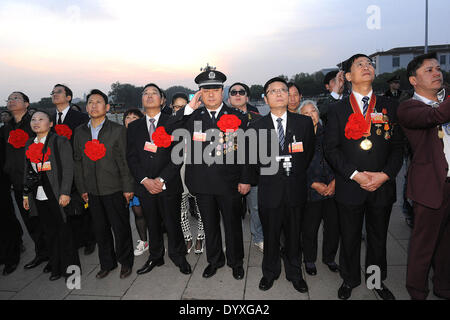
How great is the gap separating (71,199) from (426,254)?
3876 millimetres

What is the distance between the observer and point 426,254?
2.59 metres

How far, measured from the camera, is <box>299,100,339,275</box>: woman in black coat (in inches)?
124

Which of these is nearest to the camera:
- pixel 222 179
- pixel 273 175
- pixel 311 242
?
pixel 273 175

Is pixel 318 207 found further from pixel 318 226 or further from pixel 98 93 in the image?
pixel 98 93

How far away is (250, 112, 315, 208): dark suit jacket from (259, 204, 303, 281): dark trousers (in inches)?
4.1

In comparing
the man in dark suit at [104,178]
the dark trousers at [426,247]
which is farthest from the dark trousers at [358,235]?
the man in dark suit at [104,178]

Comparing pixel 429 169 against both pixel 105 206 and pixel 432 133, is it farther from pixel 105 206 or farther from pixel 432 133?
pixel 105 206

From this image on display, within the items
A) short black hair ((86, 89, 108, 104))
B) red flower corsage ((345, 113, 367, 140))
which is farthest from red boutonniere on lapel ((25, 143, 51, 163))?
red flower corsage ((345, 113, 367, 140))

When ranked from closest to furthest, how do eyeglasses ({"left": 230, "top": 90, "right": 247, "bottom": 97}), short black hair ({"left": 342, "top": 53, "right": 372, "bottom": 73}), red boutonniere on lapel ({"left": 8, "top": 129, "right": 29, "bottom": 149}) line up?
short black hair ({"left": 342, "top": 53, "right": 372, "bottom": 73})
red boutonniere on lapel ({"left": 8, "top": 129, "right": 29, "bottom": 149})
eyeglasses ({"left": 230, "top": 90, "right": 247, "bottom": 97})

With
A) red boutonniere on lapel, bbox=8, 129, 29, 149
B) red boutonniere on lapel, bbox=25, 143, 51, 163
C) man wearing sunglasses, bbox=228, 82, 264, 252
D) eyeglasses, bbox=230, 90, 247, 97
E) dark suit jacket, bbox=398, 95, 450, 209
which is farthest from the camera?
eyeglasses, bbox=230, 90, 247, 97

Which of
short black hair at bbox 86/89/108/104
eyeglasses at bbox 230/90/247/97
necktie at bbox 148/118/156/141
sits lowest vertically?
necktie at bbox 148/118/156/141

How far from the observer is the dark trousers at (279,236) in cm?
294

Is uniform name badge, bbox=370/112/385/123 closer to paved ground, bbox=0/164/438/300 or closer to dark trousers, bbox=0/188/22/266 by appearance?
paved ground, bbox=0/164/438/300
